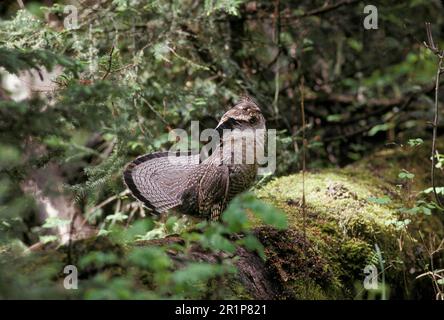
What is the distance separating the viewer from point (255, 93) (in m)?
6.00

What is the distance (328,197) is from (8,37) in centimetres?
320

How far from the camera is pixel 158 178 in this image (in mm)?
4027

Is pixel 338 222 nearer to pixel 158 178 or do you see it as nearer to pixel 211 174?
pixel 211 174

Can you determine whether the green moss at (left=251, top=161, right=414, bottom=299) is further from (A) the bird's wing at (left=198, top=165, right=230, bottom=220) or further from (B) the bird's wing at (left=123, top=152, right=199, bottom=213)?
(B) the bird's wing at (left=123, top=152, right=199, bottom=213)

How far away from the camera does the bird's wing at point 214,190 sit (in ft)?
11.9

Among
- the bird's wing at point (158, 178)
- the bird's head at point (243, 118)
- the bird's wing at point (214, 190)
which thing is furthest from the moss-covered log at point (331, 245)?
the bird's head at point (243, 118)

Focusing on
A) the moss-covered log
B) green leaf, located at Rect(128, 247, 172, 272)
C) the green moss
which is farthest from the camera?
the green moss

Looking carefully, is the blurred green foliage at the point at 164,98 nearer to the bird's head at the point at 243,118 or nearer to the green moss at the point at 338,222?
the green moss at the point at 338,222

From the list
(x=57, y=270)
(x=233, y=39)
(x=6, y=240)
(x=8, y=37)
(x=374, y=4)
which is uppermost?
(x=374, y=4)

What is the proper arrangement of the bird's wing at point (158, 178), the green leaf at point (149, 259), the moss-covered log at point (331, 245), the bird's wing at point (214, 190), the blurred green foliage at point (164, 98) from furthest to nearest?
the bird's wing at point (158, 178) < the bird's wing at point (214, 190) < the moss-covered log at point (331, 245) < the blurred green foliage at point (164, 98) < the green leaf at point (149, 259)

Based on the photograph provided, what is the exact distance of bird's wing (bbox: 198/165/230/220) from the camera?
11.9ft

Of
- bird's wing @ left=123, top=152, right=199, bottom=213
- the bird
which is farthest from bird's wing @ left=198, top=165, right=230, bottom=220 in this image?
bird's wing @ left=123, top=152, right=199, bottom=213
